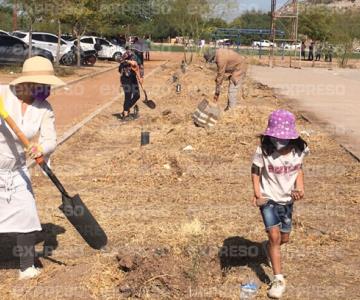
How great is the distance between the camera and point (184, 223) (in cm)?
581

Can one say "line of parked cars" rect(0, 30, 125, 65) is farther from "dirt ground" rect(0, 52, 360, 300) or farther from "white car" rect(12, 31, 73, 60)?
"dirt ground" rect(0, 52, 360, 300)

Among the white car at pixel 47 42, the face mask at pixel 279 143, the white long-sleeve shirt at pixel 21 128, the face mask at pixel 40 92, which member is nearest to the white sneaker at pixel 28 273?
the white long-sleeve shirt at pixel 21 128

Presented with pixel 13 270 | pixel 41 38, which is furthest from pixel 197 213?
pixel 41 38

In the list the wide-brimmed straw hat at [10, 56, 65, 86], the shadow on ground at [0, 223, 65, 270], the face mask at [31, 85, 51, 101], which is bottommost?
the shadow on ground at [0, 223, 65, 270]

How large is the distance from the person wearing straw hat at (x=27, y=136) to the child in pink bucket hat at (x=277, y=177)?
4.69 feet

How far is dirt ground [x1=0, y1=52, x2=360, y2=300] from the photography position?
4504mm

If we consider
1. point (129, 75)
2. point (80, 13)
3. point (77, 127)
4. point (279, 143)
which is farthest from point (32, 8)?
point (279, 143)

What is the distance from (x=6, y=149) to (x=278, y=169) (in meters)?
1.84

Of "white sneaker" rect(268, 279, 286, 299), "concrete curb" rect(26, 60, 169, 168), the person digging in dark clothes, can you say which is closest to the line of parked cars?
"concrete curb" rect(26, 60, 169, 168)

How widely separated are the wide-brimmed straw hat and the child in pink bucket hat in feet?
4.86

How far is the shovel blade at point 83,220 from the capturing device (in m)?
4.76

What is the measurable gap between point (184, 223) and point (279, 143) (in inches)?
72.3

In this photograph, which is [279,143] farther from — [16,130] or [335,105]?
[335,105]

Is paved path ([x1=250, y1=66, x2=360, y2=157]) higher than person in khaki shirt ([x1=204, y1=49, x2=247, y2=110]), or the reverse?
person in khaki shirt ([x1=204, y1=49, x2=247, y2=110])
